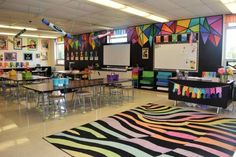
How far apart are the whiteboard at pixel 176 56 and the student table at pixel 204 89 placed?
80.2 inches

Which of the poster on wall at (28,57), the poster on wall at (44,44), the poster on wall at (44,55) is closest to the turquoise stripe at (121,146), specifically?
the poster on wall at (28,57)

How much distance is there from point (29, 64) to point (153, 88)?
29.6 ft

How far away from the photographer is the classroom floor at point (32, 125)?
9.84 feet

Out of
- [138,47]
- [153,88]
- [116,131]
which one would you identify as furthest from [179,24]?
[116,131]

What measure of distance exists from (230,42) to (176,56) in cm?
198

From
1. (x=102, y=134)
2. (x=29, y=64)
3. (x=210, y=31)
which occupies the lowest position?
(x=102, y=134)

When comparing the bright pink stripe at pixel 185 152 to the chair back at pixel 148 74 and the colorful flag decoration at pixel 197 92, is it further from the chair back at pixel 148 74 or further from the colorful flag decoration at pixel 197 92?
the chair back at pixel 148 74

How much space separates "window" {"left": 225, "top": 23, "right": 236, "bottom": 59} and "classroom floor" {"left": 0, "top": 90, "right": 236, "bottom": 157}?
2531 mm

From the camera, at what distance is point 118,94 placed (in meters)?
7.02

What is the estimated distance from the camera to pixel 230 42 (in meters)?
6.79

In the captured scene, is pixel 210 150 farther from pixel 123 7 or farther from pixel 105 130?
pixel 123 7

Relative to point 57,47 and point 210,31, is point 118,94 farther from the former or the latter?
point 57,47

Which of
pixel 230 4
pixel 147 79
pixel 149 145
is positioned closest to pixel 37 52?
pixel 147 79

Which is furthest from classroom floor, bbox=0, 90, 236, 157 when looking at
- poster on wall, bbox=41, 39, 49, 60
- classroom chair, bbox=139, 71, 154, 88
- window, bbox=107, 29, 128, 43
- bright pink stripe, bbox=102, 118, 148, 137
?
poster on wall, bbox=41, 39, 49, 60
